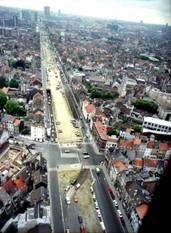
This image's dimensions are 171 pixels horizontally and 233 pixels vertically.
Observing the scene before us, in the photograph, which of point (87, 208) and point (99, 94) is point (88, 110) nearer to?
point (99, 94)

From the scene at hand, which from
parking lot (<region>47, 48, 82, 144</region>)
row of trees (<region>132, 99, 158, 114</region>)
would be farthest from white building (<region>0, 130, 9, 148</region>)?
row of trees (<region>132, 99, 158, 114</region>)

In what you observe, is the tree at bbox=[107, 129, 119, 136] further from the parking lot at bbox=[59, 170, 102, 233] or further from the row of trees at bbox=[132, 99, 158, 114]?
the row of trees at bbox=[132, 99, 158, 114]

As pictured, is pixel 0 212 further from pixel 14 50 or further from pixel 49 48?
pixel 49 48

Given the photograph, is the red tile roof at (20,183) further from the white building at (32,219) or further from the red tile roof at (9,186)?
the white building at (32,219)

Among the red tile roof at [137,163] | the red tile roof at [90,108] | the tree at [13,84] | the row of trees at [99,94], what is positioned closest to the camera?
the red tile roof at [137,163]

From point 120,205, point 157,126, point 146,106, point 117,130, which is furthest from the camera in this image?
point 146,106

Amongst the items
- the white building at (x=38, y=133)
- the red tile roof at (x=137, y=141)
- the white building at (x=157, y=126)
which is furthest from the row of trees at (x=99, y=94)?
the white building at (x=38, y=133)

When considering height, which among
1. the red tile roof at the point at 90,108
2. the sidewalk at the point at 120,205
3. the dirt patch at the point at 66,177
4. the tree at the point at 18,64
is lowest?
the sidewalk at the point at 120,205

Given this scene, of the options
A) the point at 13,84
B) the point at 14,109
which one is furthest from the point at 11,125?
the point at 13,84

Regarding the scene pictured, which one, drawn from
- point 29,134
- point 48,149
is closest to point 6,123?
point 29,134
